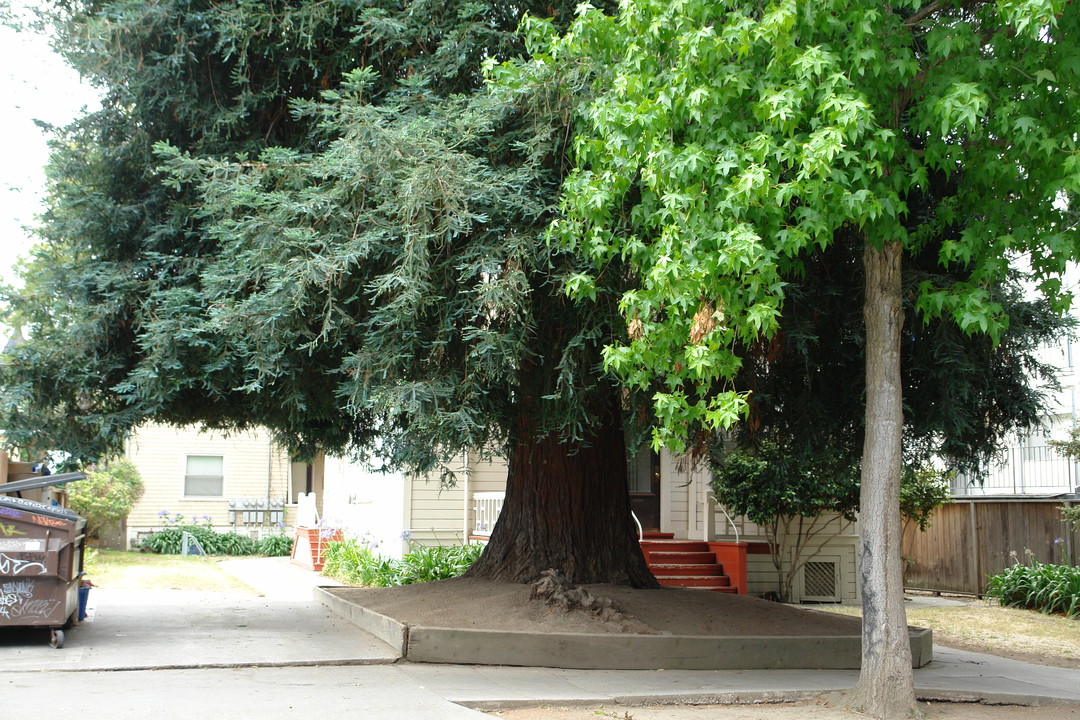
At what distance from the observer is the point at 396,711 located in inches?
287

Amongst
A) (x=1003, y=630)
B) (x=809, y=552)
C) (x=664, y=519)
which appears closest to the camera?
(x=1003, y=630)

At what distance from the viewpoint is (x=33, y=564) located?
356 inches

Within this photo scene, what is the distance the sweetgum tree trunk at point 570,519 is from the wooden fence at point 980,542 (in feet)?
30.7

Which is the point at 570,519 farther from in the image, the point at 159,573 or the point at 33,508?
the point at 159,573

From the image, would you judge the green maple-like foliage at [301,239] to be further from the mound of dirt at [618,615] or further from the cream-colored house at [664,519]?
the cream-colored house at [664,519]

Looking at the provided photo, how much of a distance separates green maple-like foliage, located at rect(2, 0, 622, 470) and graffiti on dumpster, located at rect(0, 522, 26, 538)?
1406 millimetres

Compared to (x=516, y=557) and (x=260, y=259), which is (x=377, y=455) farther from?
(x=260, y=259)

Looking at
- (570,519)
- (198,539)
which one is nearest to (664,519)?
(570,519)

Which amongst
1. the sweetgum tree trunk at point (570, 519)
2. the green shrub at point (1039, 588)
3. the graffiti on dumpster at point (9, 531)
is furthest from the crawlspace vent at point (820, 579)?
the graffiti on dumpster at point (9, 531)

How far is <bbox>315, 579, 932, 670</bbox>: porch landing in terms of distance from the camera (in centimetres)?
944

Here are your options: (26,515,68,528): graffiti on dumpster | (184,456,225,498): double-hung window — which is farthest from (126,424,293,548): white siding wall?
(26,515,68,528): graffiti on dumpster

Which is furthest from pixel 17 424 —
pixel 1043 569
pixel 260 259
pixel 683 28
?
pixel 1043 569

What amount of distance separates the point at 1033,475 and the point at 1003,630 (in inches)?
286

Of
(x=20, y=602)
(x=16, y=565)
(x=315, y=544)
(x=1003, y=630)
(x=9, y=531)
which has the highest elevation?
(x=9, y=531)
